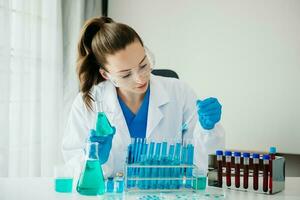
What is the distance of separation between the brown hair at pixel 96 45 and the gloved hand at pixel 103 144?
40 cm

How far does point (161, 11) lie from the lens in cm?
329

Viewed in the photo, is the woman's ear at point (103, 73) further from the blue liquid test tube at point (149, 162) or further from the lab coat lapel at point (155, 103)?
the blue liquid test tube at point (149, 162)

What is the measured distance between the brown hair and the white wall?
1.28 m

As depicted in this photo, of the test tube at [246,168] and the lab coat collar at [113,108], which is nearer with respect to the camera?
the test tube at [246,168]

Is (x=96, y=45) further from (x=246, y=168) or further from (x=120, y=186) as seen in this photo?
(x=246, y=168)

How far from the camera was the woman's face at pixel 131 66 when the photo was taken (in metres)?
1.72

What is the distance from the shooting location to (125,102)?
1942 millimetres

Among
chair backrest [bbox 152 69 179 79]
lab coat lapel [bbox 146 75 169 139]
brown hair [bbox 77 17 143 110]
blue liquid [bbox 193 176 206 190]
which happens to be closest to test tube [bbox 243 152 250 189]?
blue liquid [bbox 193 176 206 190]

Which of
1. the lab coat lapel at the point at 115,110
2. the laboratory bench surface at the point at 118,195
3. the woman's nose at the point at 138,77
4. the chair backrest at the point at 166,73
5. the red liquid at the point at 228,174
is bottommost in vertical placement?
the laboratory bench surface at the point at 118,195

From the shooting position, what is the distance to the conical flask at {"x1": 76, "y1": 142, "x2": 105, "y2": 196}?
4.44 ft

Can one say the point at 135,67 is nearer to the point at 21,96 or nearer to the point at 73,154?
the point at 73,154

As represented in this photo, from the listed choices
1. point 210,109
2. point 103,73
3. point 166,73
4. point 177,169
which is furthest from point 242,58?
point 177,169

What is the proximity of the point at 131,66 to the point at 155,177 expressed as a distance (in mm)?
532

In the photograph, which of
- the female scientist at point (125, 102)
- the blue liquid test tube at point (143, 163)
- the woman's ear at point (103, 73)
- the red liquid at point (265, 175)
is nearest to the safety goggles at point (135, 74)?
the female scientist at point (125, 102)
